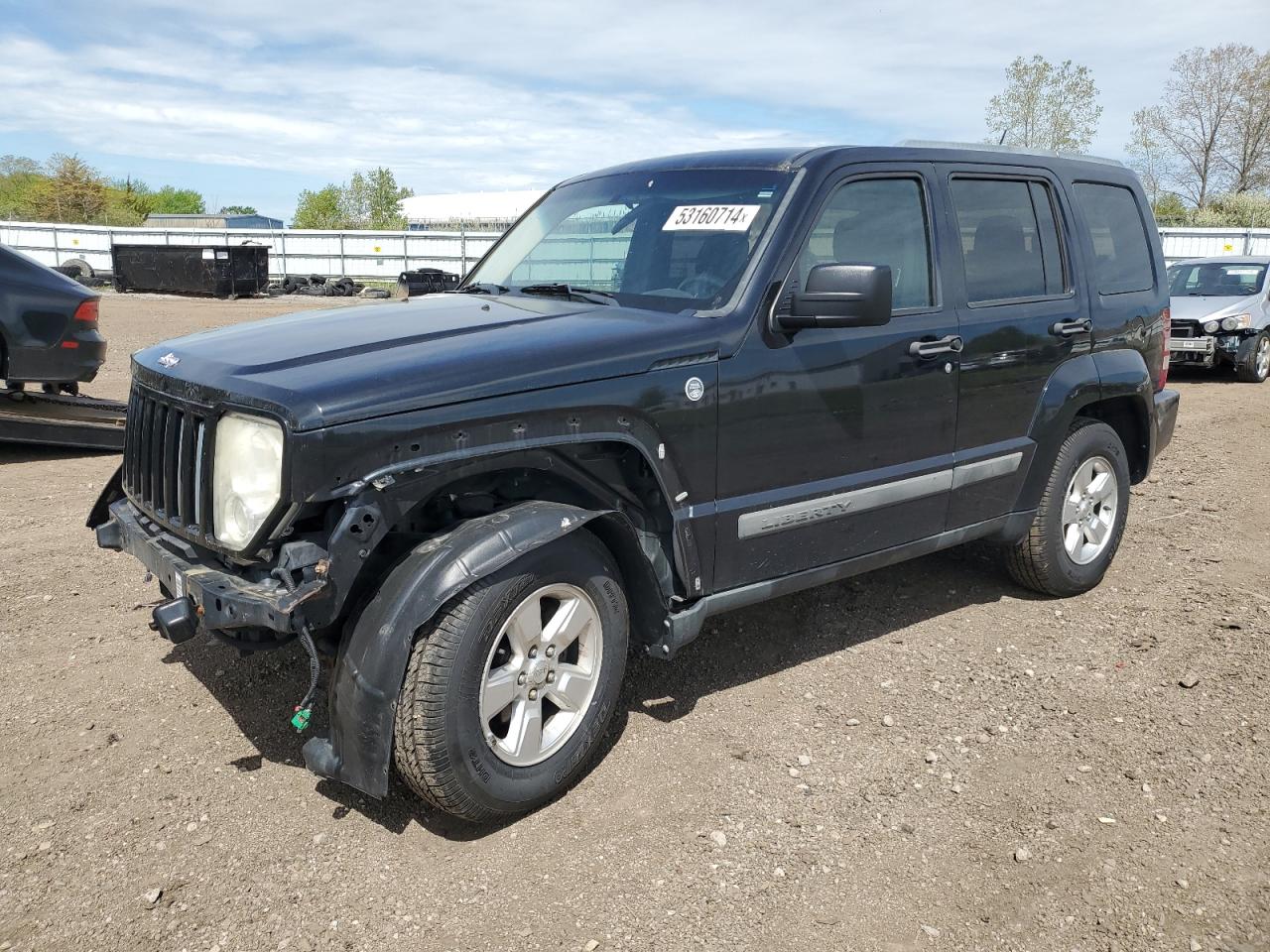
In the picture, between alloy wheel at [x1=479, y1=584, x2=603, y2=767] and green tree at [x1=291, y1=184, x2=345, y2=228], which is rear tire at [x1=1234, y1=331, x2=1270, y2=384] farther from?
green tree at [x1=291, y1=184, x2=345, y2=228]

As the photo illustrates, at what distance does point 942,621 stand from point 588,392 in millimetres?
2636

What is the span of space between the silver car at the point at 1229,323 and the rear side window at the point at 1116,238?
31.4 feet

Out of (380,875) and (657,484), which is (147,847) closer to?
(380,875)

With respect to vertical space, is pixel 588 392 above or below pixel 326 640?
above

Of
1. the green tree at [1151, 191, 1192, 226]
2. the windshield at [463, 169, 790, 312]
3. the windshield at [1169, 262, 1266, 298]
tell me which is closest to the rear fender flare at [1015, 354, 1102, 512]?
the windshield at [463, 169, 790, 312]

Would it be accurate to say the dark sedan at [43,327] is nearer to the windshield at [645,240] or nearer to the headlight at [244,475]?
the windshield at [645,240]

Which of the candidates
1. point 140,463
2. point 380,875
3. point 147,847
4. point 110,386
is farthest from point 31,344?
point 380,875

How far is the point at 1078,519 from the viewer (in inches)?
205

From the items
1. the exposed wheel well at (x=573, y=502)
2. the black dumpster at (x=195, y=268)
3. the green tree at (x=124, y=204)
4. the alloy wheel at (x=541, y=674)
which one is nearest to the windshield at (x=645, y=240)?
the exposed wheel well at (x=573, y=502)

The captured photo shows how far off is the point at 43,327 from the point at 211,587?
599cm

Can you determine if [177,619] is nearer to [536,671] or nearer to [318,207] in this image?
[536,671]

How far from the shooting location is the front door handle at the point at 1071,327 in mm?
4762

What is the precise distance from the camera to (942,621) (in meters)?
5.03

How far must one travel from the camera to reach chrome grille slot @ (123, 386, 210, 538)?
3.11 meters
